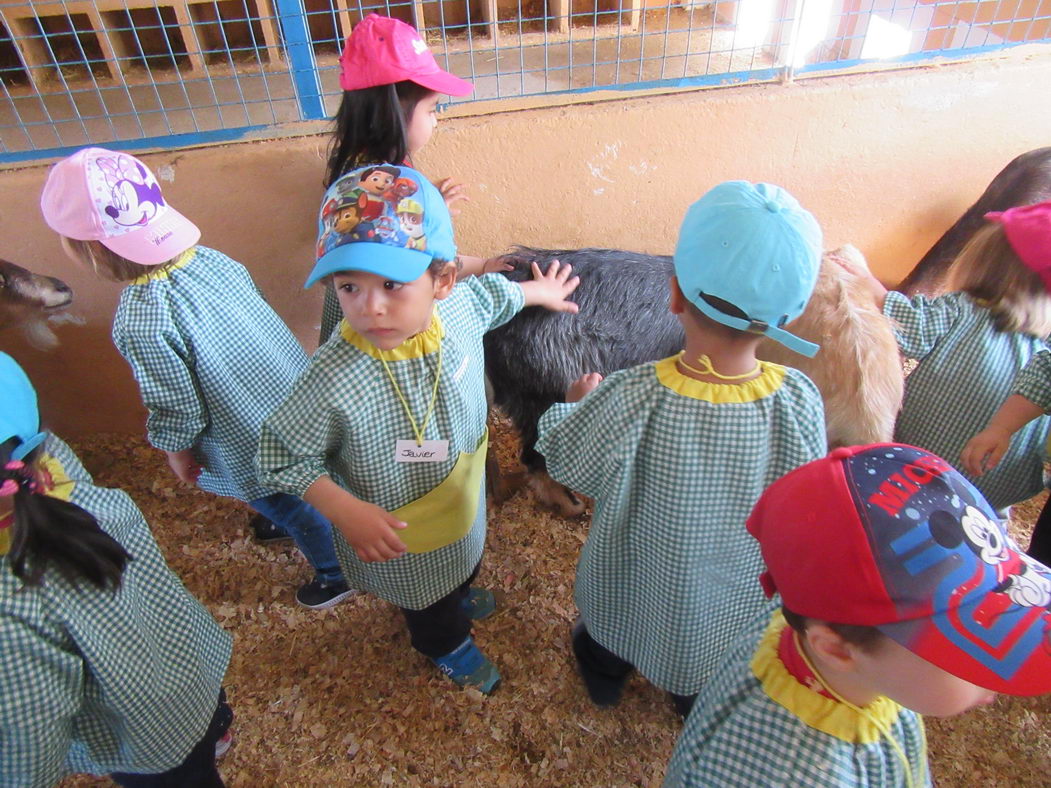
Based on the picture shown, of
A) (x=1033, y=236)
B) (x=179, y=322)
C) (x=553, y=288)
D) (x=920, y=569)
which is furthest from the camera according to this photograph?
(x=553, y=288)

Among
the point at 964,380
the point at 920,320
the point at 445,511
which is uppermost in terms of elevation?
the point at 920,320

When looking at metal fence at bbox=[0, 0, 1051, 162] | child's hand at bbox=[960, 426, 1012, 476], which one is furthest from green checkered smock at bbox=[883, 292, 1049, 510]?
metal fence at bbox=[0, 0, 1051, 162]

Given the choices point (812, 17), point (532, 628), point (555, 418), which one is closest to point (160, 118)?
point (555, 418)

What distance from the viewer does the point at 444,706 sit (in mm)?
2029

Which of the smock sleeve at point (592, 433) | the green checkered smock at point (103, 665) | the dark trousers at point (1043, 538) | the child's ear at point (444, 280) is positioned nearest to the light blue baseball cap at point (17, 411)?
the green checkered smock at point (103, 665)

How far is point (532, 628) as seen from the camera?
87.7 inches

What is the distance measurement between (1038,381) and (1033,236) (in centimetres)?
34

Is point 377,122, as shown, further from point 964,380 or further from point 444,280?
point 964,380

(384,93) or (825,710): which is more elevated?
(384,93)

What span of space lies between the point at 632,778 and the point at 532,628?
545 mm

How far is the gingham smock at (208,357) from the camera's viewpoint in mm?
1673

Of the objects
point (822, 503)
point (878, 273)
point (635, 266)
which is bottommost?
point (878, 273)

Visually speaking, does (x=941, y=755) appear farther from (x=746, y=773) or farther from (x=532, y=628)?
(x=746, y=773)

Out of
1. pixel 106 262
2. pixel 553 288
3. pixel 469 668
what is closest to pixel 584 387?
pixel 553 288
